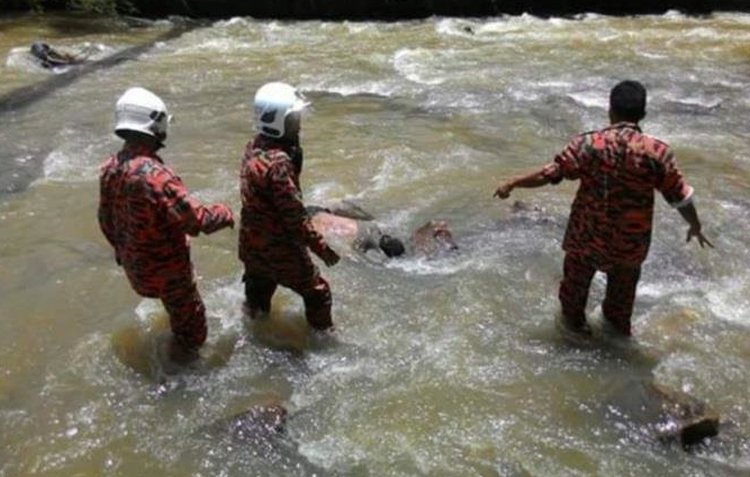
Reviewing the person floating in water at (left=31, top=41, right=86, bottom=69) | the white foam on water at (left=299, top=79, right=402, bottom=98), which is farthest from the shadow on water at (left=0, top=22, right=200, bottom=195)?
the white foam on water at (left=299, top=79, right=402, bottom=98)

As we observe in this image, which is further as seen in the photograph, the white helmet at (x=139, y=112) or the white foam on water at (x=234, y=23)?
the white foam on water at (x=234, y=23)

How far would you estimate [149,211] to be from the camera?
187 inches

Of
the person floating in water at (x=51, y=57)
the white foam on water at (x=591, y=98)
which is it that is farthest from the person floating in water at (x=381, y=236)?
the person floating in water at (x=51, y=57)

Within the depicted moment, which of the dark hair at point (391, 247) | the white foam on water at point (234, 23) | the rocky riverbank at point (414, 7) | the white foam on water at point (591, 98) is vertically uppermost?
the rocky riverbank at point (414, 7)

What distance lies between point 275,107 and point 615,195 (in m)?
2.10

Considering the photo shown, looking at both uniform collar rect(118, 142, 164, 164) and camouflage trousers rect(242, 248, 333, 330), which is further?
camouflage trousers rect(242, 248, 333, 330)

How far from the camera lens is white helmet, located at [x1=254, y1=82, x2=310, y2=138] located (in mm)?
4887

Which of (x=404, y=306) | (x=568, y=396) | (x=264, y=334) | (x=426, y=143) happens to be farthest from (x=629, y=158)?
(x=426, y=143)

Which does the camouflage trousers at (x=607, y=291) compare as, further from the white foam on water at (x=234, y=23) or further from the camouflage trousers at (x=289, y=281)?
the white foam on water at (x=234, y=23)

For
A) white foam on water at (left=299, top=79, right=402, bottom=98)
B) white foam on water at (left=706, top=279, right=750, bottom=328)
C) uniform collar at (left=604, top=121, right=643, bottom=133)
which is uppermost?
uniform collar at (left=604, top=121, right=643, bottom=133)

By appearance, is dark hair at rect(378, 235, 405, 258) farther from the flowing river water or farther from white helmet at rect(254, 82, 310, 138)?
white helmet at rect(254, 82, 310, 138)

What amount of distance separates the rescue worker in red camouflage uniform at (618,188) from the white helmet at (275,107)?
1.43 m

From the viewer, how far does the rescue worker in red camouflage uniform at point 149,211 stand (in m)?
4.67

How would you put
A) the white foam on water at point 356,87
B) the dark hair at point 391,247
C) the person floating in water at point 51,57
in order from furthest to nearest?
1. the person floating in water at point 51,57
2. the white foam on water at point 356,87
3. the dark hair at point 391,247
